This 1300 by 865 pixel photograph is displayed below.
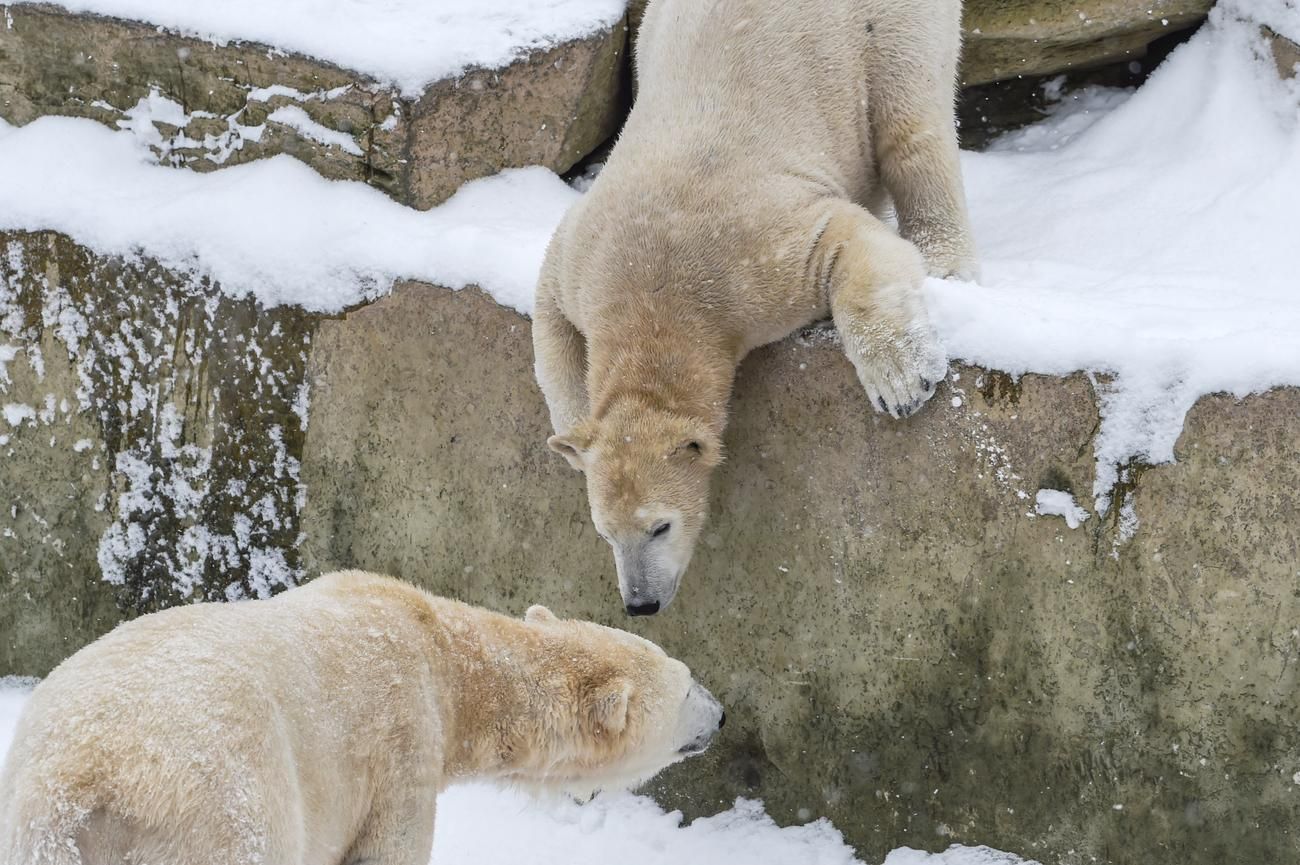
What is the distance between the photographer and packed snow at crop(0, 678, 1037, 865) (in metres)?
4.59

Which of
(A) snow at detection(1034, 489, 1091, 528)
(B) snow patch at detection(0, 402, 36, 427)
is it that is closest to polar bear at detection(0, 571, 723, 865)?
(A) snow at detection(1034, 489, 1091, 528)

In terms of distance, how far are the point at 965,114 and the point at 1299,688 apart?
10.4 feet

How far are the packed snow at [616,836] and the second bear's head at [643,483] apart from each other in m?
0.87

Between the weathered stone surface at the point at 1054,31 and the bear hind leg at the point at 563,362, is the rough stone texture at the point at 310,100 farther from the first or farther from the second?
the bear hind leg at the point at 563,362

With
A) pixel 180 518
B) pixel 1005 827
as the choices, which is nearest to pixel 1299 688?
pixel 1005 827

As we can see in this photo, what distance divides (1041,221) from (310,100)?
9.12 ft

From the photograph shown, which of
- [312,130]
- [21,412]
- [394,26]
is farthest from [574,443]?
[21,412]

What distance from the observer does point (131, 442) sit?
546cm

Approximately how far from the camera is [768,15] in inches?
190

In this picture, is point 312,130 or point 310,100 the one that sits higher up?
point 310,100

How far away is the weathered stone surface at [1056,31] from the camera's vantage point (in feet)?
18.5

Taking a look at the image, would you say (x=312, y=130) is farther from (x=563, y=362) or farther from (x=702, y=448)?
(x=702, y=448)

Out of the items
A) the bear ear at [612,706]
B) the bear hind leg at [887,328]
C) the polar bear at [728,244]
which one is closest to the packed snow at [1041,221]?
the bear hind leg at [887,328]

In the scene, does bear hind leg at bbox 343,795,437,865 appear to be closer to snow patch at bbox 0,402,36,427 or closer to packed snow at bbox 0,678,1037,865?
packed snow at bbox 0,678,1037,865
